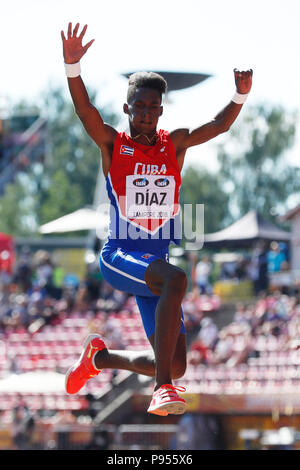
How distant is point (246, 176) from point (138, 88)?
4504 cm

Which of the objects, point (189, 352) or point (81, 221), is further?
point (189, 352)

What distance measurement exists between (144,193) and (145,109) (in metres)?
0.51

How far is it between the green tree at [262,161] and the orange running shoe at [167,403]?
141 ft

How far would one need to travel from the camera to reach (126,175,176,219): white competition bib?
5.45 metres

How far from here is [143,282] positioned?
17.3 feet

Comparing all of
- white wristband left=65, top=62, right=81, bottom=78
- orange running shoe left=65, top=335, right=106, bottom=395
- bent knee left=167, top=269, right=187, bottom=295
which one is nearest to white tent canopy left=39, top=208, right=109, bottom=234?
orange running shoe left=65, top=335, right=106, bottom=395

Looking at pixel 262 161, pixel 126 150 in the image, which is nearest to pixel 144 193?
pixel 126 150

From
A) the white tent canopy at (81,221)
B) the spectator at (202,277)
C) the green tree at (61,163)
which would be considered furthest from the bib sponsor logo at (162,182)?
the green tree at (61,163)

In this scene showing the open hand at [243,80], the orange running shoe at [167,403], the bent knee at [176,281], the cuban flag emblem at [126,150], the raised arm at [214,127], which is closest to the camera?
the orange running shoe at [167,403]

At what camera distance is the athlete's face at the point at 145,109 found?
5.33m

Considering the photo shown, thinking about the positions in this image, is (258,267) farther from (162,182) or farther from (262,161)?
(262,161)

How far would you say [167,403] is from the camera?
192 inches

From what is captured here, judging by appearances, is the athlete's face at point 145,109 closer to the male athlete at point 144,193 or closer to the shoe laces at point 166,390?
the male athlete at point 144,193

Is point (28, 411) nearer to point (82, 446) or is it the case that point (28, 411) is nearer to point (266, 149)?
point (82, 446)
